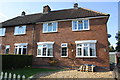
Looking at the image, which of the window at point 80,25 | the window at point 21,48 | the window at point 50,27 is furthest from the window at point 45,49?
the window at point 80,25

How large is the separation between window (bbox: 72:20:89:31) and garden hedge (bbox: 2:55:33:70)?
26.2 ft

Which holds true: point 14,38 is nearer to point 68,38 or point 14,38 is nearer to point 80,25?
point 68,38

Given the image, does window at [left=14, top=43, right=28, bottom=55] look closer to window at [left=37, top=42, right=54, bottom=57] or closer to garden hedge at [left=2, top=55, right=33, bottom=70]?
garden hedge at [left=2, top=55, right=33, bottom=70]

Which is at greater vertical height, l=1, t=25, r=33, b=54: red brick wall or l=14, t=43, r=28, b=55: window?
l=1, t=25, r=33, b=54: red brick wall

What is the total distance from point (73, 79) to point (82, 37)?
7140 millimetres

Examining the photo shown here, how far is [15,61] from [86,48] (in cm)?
906

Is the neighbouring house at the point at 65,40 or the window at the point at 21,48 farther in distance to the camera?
the window at the point at 21,48

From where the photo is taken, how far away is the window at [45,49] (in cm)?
1489

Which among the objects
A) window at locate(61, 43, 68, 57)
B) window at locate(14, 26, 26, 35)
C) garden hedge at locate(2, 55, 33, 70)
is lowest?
garden hedge at locate(2, 55, 33, 70)

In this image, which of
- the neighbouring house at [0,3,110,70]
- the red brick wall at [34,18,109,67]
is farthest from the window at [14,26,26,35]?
the red brick wall at [34,18,109,67]

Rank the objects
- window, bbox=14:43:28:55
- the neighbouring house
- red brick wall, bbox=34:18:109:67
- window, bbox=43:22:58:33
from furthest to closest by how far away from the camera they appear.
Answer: window, bbox=14:43:28:55 < window, bbox=43:22:58:33 < the neighbouring house < red brick wall, bbox=34:18:109:67

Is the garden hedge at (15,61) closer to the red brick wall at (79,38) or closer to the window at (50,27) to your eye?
the red brick wall at (79,38)

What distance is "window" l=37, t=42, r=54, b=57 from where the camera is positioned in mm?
14888

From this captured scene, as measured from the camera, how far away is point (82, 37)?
543 inches
